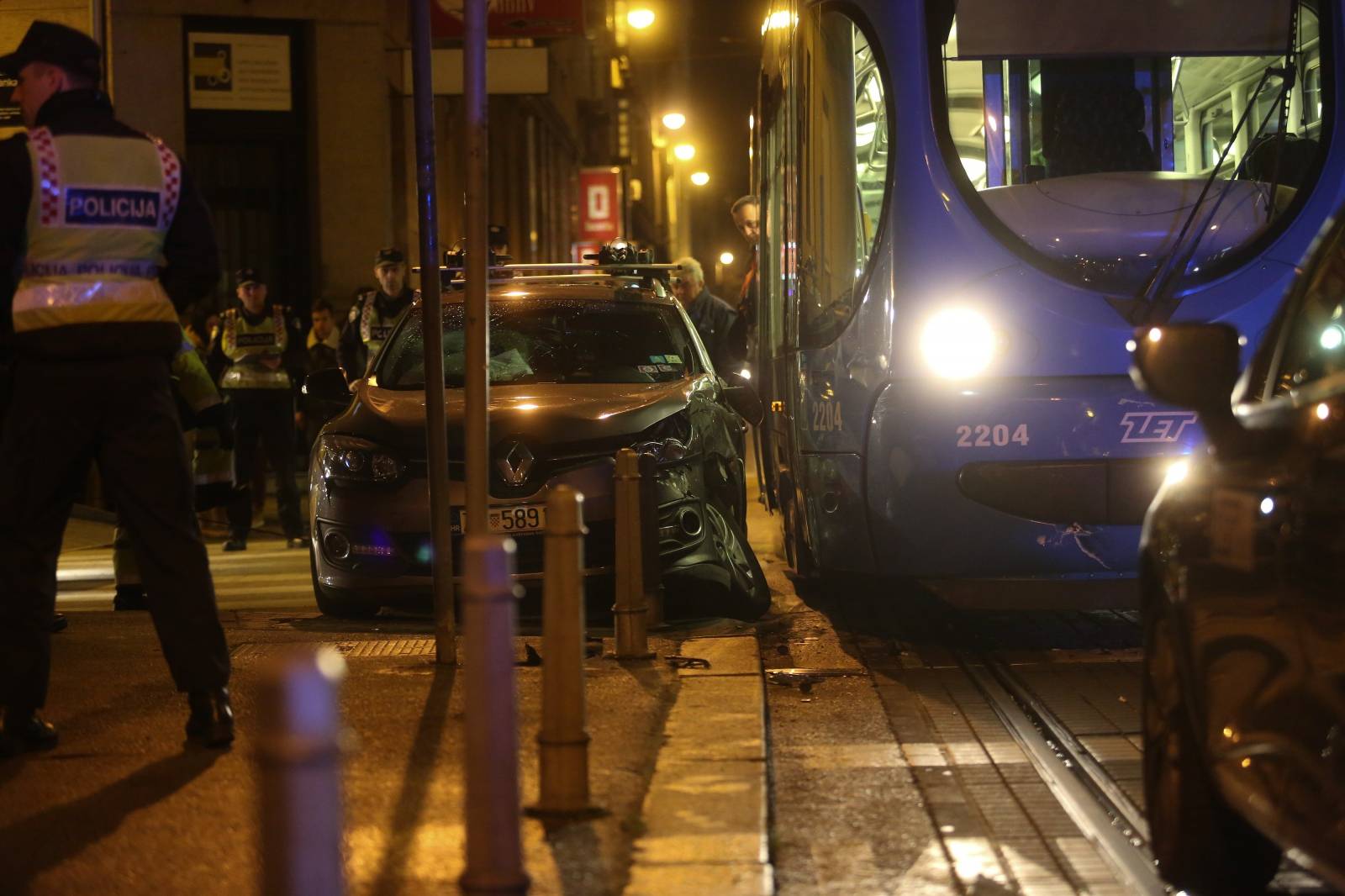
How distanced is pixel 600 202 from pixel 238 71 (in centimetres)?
1989

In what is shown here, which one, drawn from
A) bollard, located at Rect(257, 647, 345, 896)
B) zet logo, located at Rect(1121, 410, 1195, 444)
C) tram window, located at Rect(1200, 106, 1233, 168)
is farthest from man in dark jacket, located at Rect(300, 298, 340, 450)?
bollard, located at Rect(257, 647, 345, 896)

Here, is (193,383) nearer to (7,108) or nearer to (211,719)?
(211,719)

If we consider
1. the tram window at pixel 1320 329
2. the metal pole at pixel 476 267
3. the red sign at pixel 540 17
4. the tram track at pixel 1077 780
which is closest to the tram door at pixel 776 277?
the tram track at pixel 1077 780

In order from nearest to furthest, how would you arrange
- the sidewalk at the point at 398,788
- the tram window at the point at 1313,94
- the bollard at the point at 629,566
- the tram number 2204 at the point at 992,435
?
the sidewalk at the point at 398,788
the bollard at the point at 629,566
the tram number 2204 at the point at 992,435
the tram window at the point at 1313,94

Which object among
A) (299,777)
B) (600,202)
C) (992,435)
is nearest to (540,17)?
(992,435)

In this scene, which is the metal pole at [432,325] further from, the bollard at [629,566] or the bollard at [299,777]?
the bollard at [299,777]

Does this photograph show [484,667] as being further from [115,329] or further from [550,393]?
[550,393]

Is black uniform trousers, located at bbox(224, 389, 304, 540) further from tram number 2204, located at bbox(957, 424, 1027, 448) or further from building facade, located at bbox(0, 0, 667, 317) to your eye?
tram number 2204, located at bbox(957, 424, 1027, 448)

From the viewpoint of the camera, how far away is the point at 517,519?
9.19 m

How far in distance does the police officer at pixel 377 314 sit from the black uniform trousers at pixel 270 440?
1.23 m

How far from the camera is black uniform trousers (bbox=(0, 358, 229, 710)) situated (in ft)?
18.8

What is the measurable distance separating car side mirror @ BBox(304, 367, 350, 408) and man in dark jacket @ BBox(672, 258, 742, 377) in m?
5.71

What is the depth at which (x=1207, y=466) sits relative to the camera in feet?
14.4

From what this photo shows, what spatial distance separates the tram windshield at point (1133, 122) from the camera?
8.43 meters
